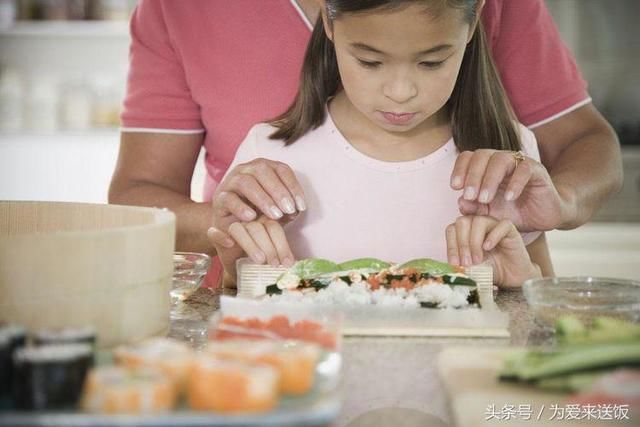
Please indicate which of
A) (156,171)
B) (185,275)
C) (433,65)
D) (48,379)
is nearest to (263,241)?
(185,275)

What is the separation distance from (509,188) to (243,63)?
0.84 m

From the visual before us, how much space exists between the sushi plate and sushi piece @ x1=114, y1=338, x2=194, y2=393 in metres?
0.05

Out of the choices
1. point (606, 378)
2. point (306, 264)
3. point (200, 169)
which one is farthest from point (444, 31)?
point (200, 169)

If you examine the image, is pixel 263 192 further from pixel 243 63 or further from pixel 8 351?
pixel 8 351

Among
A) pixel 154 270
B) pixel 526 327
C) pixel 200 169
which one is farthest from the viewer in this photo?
pixel 200 169

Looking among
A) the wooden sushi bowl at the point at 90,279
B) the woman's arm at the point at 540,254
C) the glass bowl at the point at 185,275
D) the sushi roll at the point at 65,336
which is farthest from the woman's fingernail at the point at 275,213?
the sushi roll at the point at 65,336

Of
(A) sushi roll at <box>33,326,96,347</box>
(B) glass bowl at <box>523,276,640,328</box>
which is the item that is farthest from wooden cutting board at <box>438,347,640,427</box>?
(A) sushi roll at <box>33,326,96,347</box>

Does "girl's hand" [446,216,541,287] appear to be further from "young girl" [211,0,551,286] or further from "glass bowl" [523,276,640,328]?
"glass bowl" [523,276,640,328]

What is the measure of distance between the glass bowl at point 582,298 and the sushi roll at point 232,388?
0.59 m

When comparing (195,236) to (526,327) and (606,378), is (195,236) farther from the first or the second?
(606,378)

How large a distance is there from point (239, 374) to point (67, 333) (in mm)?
214

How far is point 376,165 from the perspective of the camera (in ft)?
6.87

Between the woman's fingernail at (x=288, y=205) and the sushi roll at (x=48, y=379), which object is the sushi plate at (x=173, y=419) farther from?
the woman's fingernail at (x=288, y=205)

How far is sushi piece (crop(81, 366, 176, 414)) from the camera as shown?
2.38 ft
